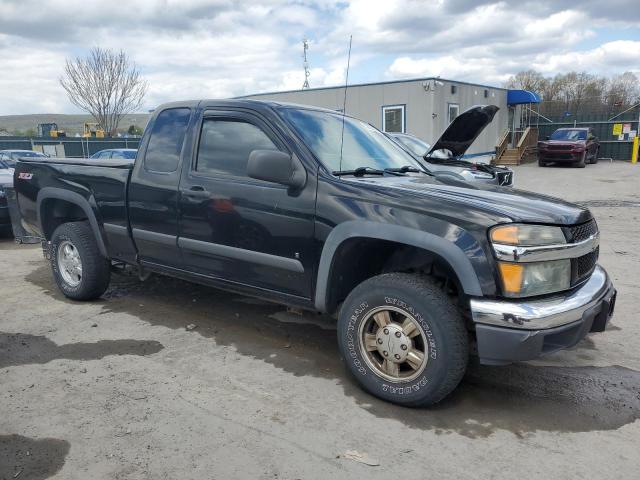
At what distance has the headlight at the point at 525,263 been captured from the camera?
2.82 metres

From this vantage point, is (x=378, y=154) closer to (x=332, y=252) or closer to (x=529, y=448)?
(x=332, y=252)

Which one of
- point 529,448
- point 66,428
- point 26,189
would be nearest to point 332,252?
point 529,448

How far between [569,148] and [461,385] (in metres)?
23.2

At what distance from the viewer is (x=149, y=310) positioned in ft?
16.6

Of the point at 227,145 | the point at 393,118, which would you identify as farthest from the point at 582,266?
the point at 393,118

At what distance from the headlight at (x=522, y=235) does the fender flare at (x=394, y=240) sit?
0.69 ft

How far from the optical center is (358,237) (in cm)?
326

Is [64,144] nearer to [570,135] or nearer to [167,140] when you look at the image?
[570,135]

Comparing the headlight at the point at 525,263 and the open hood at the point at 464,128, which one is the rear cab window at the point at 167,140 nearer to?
the headlight at the point at 525,263

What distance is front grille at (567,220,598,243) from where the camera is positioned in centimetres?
305

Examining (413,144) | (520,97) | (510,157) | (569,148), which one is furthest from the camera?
(520,97)

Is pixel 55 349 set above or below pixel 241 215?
below

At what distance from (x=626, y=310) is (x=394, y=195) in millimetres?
3196

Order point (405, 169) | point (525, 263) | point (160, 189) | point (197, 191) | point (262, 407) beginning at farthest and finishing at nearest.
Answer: point (160, 189), point (405, 169), point (197, 191), point (262, 407), point (525, 263)
